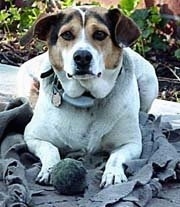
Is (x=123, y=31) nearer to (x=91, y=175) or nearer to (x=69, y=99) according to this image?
(x=69, y=99)

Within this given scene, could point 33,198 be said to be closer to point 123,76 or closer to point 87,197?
point 87,197

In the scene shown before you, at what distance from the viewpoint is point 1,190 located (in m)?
3.14

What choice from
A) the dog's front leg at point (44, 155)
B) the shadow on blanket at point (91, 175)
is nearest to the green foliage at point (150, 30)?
the shadow on blanket at point (91, 175)

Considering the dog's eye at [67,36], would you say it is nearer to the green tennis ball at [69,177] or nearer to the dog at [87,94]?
the dog at [87,94]

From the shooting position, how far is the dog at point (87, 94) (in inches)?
136

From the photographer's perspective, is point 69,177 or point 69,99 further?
point 69,99

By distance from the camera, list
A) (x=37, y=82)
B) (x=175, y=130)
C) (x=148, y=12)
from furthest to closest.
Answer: (x=148, y=12)
(x=37, y=82)
(x=175, y=130)

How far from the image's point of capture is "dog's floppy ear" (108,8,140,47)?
3496 mm

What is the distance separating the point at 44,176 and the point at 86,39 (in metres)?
0.63

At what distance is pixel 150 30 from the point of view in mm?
5516

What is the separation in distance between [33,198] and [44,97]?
2.29 ft

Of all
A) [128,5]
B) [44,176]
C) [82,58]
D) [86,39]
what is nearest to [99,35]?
[86,39]

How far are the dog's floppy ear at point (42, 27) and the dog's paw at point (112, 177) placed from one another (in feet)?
2.45

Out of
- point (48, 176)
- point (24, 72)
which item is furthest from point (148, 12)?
point (48, 176)
